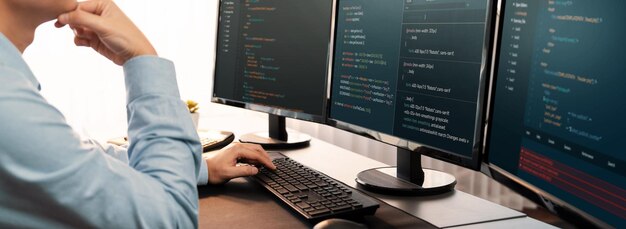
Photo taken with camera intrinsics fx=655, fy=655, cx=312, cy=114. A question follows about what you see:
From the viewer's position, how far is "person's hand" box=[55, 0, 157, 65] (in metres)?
0.96

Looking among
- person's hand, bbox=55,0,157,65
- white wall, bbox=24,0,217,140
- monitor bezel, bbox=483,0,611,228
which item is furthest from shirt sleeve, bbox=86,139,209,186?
white wall, bbox=24,0,217,140

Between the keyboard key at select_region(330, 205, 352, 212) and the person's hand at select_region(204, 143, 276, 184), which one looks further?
the person's hand at select_region(204, 143, 276, 184)

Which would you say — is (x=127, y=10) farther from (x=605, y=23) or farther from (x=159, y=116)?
(x=605, y=23)

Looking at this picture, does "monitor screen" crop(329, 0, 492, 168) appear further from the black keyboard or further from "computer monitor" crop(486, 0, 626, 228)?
the black keyboard

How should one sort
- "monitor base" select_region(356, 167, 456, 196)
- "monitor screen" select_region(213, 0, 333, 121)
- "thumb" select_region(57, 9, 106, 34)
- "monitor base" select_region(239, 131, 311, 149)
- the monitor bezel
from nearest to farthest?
the monitor bezel
"thumb" select_region(57, 9, 106, 34)
"monitor base" select_region(356, 167, 456, 196)
"monitor screen" select_region(213, 0, 333, 121)
"monitor base" select_region(239, 131, 311, 149)

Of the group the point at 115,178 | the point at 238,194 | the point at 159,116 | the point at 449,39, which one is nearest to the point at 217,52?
the point at 238,194

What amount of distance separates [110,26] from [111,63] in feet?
7.24

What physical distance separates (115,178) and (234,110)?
8.41 feet

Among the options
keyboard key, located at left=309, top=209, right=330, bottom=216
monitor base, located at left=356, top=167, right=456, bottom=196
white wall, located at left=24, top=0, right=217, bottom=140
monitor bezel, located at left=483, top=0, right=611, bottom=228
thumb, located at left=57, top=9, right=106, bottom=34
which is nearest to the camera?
monitor bezel, located at left=483, top=0, right=611, bottom=228

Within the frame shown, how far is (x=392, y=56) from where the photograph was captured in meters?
1.35

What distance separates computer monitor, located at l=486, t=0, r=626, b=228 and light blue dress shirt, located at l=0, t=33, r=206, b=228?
0.50 metres

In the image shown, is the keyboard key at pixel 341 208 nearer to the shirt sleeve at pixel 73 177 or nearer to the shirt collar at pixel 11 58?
the shirt sleeve at pixel 73 177

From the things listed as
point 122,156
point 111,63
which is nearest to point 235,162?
point 122,156

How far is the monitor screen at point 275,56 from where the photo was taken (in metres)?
1.61
